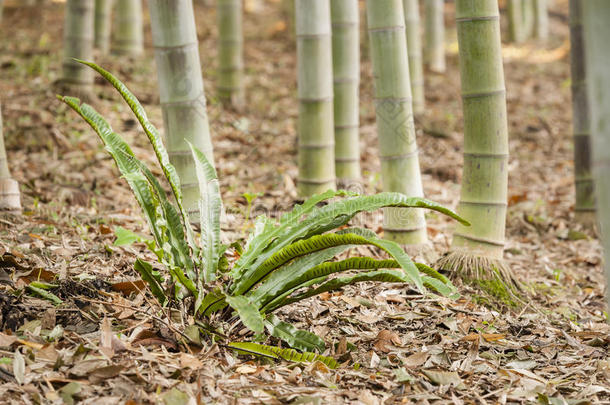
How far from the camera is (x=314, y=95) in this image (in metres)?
3.36

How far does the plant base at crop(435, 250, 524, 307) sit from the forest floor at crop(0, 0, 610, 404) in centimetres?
7

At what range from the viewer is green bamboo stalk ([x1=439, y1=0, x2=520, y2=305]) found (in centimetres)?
270

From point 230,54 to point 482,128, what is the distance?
3.71 meters

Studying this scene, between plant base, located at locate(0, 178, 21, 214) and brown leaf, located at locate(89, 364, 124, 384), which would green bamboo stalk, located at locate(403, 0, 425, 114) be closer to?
plant base, located at locate(0, 178, 21, 214)

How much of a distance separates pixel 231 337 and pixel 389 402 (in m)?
0.55

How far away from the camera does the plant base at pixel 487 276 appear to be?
9.04ft

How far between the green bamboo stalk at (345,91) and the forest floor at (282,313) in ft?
0.75

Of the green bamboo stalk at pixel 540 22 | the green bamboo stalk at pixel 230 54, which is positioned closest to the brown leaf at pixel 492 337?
the green bamboo stalk at pixel 230 54

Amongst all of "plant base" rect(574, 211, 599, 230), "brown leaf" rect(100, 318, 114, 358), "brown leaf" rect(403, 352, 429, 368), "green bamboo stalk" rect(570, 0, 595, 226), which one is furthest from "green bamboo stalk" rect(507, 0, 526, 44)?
"brown leaf" rect(100, 318, 114, 358)

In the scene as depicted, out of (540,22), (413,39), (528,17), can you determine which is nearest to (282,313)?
(413,39)

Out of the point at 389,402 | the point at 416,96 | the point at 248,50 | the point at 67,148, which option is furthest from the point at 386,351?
the point at 248,50

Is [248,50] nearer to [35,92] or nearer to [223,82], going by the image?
[223,82]

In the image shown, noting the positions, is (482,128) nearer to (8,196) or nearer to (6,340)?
(6,340)

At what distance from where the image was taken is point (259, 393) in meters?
1.74
